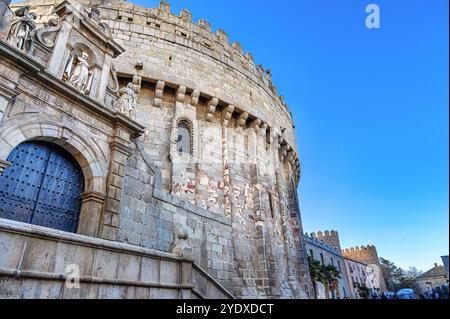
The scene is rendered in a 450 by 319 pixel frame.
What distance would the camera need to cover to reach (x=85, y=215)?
5059 millimetres

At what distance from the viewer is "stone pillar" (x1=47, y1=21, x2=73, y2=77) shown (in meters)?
5.57

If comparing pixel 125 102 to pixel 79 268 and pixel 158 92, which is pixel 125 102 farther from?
pixel 79 268

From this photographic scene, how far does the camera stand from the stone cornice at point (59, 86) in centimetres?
443

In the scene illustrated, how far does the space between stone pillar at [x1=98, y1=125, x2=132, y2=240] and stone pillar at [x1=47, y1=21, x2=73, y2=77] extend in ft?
5.37

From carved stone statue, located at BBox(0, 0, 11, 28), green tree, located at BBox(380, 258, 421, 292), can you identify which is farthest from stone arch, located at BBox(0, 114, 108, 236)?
green tree, located at BBox(380, 258, 421, 292)

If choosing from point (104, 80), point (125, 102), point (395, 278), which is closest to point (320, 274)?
point (125, 102)

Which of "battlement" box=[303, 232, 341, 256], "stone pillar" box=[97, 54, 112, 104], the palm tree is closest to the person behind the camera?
"stone pillar" box=[97, 54, 112, 104]

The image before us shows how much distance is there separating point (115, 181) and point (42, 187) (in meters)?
1.24

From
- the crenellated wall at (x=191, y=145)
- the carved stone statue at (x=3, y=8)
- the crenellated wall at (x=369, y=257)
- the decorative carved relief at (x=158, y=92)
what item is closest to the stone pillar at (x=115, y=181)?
the crenellated wall at (x=191, y=145)

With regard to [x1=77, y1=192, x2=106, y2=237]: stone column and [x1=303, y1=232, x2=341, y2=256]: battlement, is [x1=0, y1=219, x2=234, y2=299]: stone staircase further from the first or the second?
[x1=303, y1=232, x2=341, y2=256]: battlement

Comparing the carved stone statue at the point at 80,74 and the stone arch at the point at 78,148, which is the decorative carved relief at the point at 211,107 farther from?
the stone arch at the point at 78,148

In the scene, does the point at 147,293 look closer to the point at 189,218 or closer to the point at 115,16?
the point at 189,218

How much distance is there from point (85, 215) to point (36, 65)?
9.05 ft
